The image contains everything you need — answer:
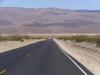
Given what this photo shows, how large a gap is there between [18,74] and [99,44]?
4462 cm

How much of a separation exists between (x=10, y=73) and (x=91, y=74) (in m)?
3.85

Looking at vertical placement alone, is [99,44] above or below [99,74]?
below

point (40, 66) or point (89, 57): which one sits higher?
point (40, 66)

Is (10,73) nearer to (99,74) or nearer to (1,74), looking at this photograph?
(1,74)

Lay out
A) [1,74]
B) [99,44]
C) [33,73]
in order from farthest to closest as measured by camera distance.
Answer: [99,44] → [33,73] → [1,74]

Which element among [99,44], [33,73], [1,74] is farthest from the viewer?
[99,44]

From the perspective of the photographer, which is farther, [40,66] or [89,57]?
[89,57]

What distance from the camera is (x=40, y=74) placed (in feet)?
56.6

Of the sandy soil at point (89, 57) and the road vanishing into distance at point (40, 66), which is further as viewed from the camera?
the sandy soil at point (89, 57)

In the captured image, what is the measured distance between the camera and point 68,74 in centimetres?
1772

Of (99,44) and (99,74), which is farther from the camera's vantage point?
(99,44)

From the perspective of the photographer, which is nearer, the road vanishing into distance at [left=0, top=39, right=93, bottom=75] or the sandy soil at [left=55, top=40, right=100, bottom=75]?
the road vanishing into distance at [left=0, top=39, right=93, bottom=75]

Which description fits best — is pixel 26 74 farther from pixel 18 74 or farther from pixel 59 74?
pixel 59 74

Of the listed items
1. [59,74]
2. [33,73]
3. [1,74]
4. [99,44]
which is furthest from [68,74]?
[99,44]
